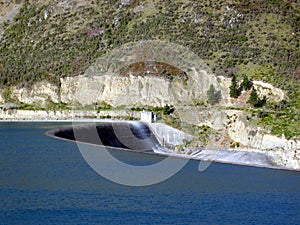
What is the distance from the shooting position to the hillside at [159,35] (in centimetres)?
7288

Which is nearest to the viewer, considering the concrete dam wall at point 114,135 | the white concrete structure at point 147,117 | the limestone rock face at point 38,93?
the concrete dam wall at point 114,135

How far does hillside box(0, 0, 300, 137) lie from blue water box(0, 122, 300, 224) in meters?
26.0

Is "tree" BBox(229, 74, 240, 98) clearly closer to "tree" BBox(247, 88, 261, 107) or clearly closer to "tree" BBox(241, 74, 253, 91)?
Answer: "tree" BBox(241, 74, 253, 91)

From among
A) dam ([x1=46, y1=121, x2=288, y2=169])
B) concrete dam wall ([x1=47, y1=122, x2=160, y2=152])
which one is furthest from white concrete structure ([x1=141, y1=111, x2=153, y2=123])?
concrete dam wall ([x1=47, y1=122, x2=160, y2=152])

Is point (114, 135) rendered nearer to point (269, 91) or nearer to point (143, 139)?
point (143, 139)

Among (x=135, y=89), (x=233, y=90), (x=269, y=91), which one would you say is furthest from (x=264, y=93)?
(x=135, y=89)

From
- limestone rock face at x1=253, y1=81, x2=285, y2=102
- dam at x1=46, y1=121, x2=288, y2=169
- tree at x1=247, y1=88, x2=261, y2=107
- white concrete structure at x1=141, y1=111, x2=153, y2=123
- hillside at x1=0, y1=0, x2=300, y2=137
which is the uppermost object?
hillside at x1=0, y1=0, x2=300, y2=137

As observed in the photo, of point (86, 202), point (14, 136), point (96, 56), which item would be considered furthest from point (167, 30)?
point (86, 202)

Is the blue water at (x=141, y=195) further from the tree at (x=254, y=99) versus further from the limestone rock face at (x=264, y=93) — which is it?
the limestone rock face at (x=264, y=93)

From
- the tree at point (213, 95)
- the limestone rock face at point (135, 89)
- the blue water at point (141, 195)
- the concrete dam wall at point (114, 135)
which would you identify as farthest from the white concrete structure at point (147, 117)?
the blue water at point (141, 195)

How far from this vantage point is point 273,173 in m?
44.7

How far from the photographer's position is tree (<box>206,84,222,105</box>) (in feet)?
212

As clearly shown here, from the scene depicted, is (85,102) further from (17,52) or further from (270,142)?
(270,142)

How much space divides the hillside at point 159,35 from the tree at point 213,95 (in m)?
3.82
